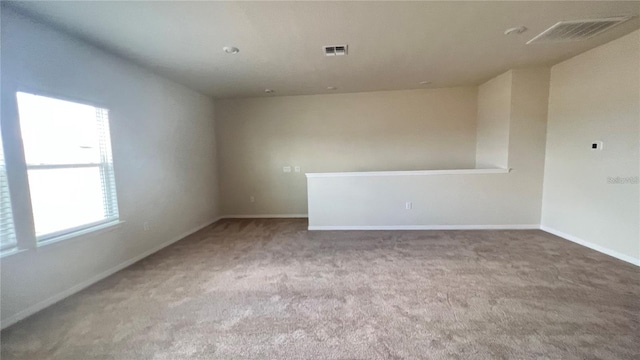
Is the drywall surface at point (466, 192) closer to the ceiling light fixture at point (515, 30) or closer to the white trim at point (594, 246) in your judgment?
the white trim at point (594, 246)

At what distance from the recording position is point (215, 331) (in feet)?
6.61

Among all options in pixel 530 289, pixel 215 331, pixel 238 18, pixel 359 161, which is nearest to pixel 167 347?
pixel 215 331

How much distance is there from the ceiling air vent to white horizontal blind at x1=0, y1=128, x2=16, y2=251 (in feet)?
17.1

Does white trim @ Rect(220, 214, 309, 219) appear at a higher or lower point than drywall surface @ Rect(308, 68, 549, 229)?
lower

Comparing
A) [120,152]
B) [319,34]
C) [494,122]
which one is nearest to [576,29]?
[494,122]

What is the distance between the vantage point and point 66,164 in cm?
260

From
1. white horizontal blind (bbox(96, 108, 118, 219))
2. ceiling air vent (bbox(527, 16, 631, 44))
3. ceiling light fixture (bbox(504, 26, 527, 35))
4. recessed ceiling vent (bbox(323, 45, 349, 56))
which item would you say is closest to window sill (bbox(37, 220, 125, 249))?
white horizontal blind (bbox(96, 108, 118, 219))

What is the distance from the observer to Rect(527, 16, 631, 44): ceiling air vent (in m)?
2.52

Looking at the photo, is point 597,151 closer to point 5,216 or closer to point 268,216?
point 268,216

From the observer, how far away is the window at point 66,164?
7.63ft

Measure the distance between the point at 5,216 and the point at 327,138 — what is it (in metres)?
4.54

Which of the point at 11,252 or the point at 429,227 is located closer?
the point at 11,252

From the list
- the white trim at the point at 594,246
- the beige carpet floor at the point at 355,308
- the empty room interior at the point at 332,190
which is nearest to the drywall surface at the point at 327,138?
the empty room interior at the point at 332,190

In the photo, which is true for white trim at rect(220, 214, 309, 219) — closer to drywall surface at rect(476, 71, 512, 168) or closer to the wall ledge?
the wall ledge
